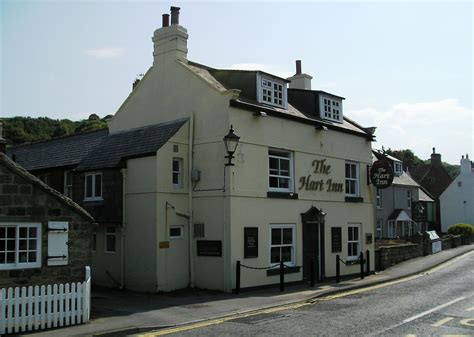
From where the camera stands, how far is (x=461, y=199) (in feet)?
186

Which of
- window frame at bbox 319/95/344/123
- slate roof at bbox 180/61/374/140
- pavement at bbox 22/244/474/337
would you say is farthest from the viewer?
window frame at bbox 319/95/344/123

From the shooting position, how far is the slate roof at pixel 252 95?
18359 millimetres

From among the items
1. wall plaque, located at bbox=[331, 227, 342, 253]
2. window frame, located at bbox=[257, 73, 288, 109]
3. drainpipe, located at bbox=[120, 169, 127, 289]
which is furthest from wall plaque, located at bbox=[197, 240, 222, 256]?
wall plaque, located at bbox=[331, 227, 342, 253]

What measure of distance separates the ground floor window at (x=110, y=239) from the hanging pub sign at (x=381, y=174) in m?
12.1

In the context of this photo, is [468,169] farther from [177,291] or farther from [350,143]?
[177,291]

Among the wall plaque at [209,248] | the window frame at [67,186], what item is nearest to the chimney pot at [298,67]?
the wall plaque at [209,248]

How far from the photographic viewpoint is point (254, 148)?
1823cm

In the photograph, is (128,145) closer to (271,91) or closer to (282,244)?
(271,91)

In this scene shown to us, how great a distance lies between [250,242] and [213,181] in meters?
2.49

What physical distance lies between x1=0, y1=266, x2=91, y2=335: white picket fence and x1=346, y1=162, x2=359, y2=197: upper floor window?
47.6 ft

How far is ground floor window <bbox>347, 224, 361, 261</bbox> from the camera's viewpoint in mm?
22703

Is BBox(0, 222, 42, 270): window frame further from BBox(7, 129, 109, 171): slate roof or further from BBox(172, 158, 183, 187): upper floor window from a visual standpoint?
BBox(7, 129, 109, 171): slate roof

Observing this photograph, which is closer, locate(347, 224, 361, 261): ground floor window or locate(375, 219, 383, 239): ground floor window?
locate(347, 224, 361, 261): ground floor window

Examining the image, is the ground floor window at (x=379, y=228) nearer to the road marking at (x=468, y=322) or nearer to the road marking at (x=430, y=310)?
the road marking at (x=430, y=310)
